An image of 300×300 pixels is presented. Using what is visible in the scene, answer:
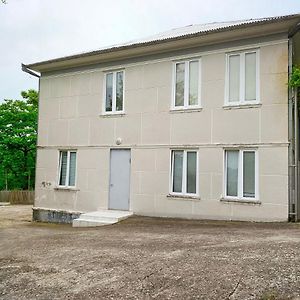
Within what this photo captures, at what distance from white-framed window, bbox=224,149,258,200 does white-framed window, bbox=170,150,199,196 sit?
1.06m

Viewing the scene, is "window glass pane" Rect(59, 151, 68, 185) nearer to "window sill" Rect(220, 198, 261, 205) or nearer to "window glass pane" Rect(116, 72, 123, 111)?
"window glass pane" Rect(116, 72, 123, 111)

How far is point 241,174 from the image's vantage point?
419 inches

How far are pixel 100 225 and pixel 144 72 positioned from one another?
5.66 m

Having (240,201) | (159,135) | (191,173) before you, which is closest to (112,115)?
(159,135)

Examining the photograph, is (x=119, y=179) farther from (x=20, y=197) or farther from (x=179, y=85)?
(x=20, y=197)

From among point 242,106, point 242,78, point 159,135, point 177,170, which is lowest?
point 177,170

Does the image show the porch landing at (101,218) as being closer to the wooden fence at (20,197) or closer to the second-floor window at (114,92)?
the second-floor window at (114,92)

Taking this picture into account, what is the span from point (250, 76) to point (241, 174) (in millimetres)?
3055

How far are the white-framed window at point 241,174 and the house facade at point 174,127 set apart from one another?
31 mm

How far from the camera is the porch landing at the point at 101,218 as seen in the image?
11.7 metres

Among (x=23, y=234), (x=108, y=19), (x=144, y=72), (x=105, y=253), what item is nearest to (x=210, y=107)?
(x=144, y=72)

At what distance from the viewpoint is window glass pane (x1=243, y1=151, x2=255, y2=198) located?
10.5 meters

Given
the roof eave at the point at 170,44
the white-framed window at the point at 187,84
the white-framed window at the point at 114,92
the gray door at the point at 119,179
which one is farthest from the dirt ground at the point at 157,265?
the roof eave at the point at 170,44

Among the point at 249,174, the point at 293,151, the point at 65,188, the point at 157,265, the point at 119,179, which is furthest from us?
the point at 65,188
